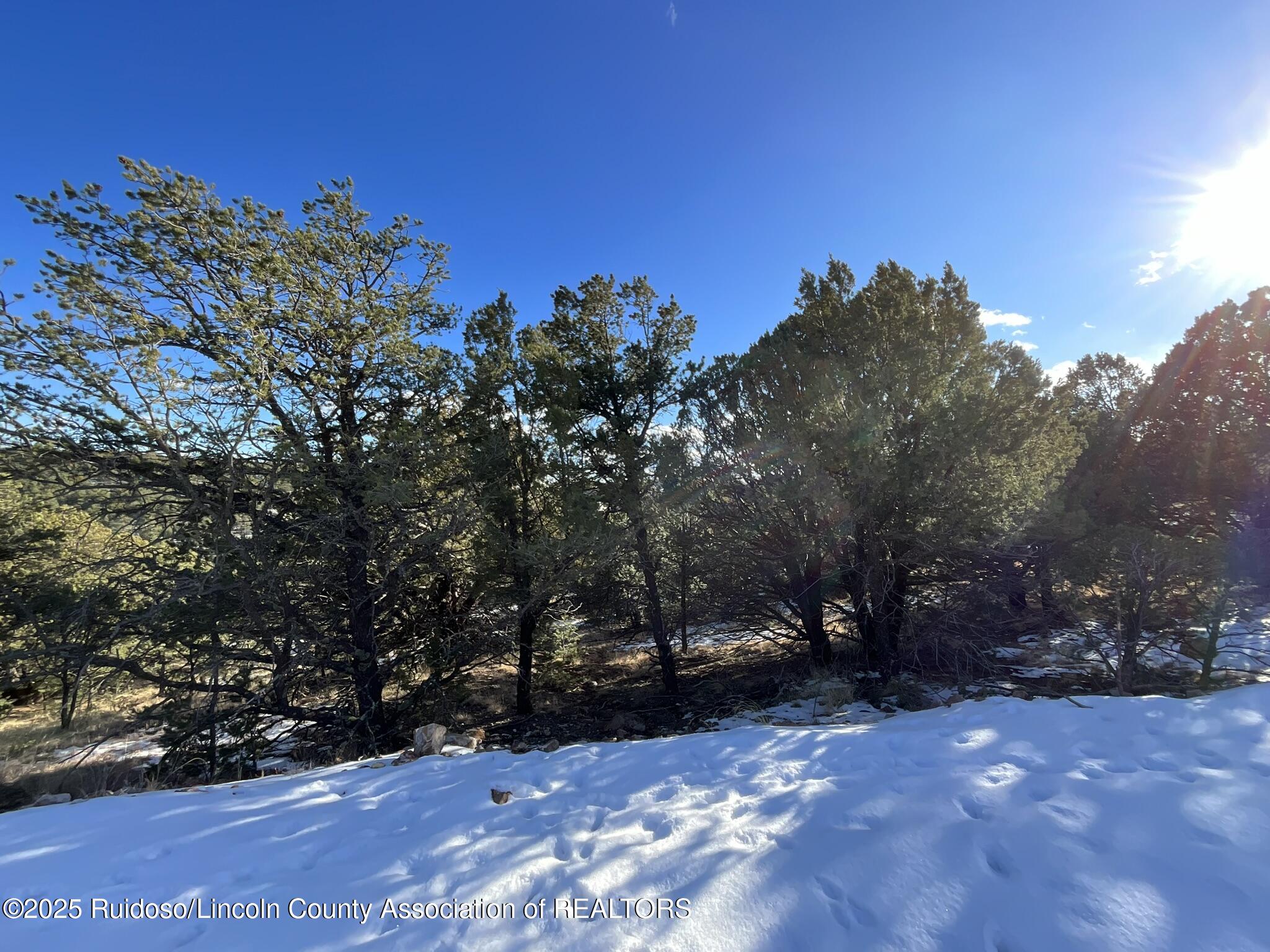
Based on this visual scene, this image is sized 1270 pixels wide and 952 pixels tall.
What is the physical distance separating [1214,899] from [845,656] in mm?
9160

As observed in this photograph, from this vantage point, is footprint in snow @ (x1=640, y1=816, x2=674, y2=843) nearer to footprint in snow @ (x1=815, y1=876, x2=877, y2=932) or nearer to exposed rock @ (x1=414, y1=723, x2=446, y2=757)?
footprint in snow @ (x1=815, y1=876, x2=877, y2=932)

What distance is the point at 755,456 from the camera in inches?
343

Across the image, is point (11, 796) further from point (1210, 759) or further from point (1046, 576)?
point (1046, 576)

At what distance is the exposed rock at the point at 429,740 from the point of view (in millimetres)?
5000

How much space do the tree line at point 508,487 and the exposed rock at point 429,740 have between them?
319 cm

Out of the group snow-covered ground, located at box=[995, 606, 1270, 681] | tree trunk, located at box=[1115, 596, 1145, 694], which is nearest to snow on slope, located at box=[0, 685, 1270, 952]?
tree trunk, located at box=[1115, 596, 1145, 694]

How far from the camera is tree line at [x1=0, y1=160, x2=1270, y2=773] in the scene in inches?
258

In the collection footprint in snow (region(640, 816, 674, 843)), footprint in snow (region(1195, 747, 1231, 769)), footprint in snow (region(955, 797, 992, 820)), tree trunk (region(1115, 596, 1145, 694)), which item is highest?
footprint in snow (region(955, 797, 992, 820))

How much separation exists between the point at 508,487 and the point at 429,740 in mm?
5175

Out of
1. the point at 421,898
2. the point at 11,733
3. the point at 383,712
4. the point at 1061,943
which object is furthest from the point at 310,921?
the point at 11,733

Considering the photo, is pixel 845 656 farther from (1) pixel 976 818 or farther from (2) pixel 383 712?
(2) pixel 383 712

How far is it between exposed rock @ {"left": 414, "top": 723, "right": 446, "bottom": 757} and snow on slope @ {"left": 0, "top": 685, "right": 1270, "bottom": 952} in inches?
37.0

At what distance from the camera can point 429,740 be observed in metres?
5.09

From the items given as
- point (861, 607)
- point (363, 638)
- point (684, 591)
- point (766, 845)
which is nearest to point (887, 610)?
point (861, 607)
